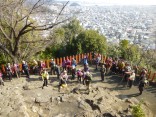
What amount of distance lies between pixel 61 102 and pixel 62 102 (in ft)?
0.19

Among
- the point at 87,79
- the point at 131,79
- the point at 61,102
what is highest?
the point at 87,79

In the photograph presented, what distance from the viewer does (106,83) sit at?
16953mm

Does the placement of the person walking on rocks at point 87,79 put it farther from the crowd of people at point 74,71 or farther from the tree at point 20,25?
the tree at point 20,25

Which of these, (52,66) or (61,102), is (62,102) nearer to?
(61,102)

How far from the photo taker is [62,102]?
13602 mm

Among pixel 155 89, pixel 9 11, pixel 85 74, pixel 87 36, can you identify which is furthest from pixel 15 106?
pixel 87 36

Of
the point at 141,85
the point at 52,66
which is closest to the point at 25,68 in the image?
the point at 52,66

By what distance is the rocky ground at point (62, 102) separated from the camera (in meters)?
12.3

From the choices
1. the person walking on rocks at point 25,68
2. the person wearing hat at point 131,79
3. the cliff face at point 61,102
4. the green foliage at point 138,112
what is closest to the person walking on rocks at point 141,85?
the person wearing hat at point 131,79

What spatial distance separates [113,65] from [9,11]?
8827 mm

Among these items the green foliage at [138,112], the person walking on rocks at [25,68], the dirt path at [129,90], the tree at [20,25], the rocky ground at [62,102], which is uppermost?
the tree at [20,25]

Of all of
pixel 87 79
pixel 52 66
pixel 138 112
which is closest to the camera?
pixel 138 112

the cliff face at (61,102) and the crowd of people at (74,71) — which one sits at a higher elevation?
the crowd of people at (74,71)

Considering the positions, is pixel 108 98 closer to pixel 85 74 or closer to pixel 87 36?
pixel 85 74
